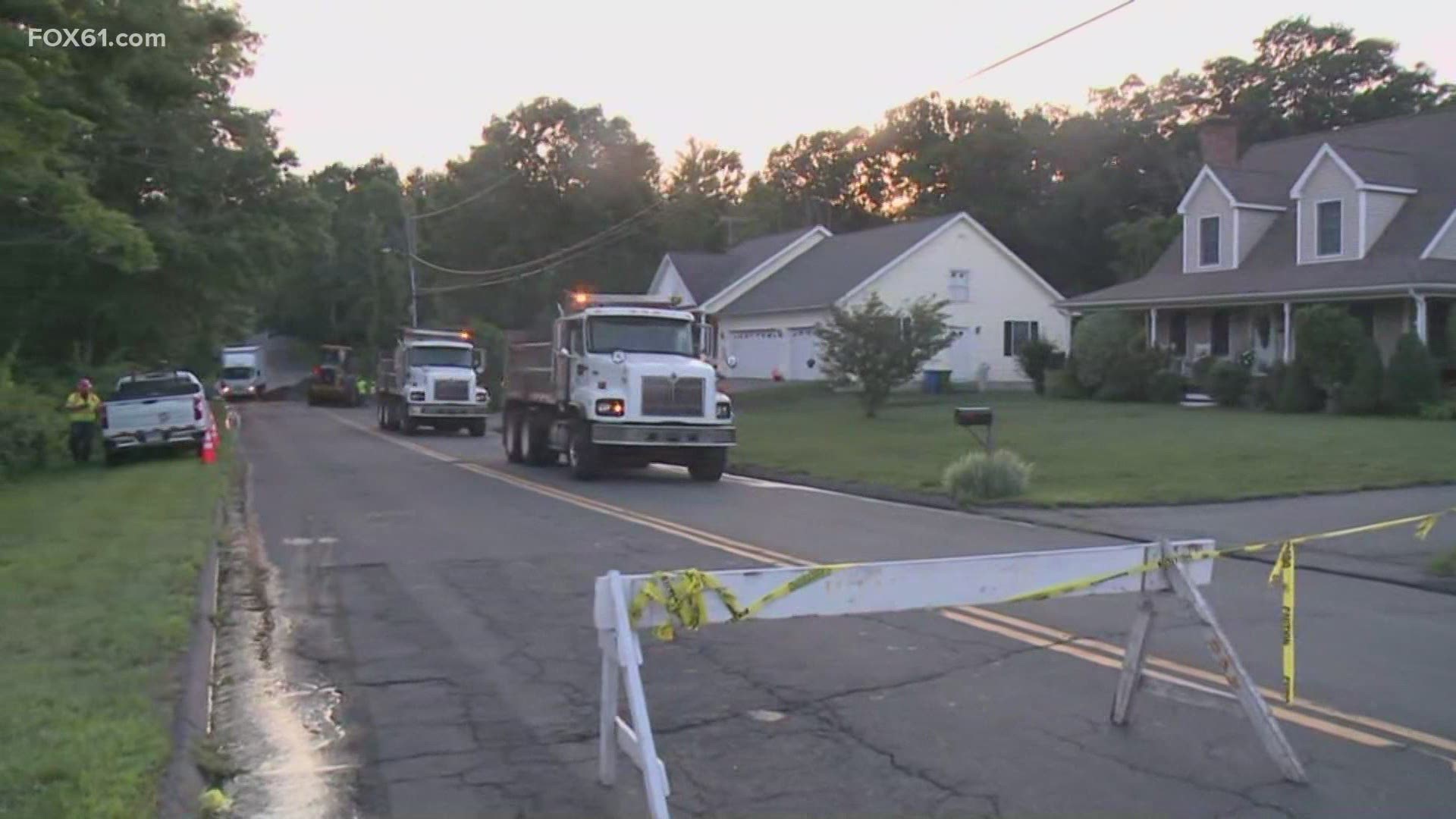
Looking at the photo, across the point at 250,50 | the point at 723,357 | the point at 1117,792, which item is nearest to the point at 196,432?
the point at 723,357

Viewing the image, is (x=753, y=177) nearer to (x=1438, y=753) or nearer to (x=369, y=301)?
(x=369, y=301)

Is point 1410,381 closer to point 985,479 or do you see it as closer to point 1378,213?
point 1378,213

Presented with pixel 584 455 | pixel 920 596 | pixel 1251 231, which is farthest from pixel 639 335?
pixel 1251 231

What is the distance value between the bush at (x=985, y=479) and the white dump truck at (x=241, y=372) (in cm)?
6061

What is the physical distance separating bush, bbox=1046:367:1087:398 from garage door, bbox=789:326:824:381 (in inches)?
358

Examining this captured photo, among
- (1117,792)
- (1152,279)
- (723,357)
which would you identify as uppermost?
(1152,279)

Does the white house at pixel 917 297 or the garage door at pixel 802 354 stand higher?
the white house at pixel 917 297

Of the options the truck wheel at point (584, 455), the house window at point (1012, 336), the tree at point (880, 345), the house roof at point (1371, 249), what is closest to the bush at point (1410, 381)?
the house roof at point (1371, 249)

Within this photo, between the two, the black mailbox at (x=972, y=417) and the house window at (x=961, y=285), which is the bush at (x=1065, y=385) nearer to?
the house window at (x=961, y=285)

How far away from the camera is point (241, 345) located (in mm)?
79250

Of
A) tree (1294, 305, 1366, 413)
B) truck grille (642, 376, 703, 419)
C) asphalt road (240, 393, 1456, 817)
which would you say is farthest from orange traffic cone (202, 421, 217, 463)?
tree (1294, 305, 1366, 413)

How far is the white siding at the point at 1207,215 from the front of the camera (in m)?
38.5

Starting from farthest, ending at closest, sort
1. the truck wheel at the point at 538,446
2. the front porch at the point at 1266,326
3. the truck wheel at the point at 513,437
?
the front porch at the point at 1266,326 → the truck wheel at the point at 513,437 → the truck wheel at the point at 538,446

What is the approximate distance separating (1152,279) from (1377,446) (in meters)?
19.0
